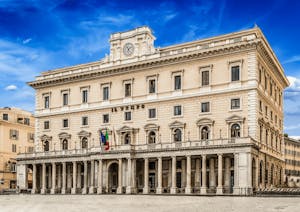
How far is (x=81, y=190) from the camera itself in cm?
6762

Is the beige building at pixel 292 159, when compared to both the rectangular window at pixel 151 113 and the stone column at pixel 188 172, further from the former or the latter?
the stone column at pixel 188 172

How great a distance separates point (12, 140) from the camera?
87875mm

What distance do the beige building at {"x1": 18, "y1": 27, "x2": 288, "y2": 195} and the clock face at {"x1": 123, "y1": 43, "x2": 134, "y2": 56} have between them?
0.47ft

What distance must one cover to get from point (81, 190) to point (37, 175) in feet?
33.8

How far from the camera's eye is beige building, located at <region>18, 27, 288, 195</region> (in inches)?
2275

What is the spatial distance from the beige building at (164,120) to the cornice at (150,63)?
14cm

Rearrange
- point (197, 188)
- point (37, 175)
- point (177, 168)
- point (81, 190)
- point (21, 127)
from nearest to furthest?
point (197, 188) → point (177, 168) → point (81, 190) → point (37, 175) → point (21, 127)

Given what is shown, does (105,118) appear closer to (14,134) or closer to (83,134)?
(83,134)

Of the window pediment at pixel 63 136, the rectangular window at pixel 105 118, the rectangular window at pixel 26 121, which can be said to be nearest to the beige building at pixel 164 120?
the window pediment at pixel 63 136

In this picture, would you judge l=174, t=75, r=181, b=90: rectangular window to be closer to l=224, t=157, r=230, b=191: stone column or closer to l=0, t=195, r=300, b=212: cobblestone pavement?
l=224, t=157, r=230, b=191: stone column

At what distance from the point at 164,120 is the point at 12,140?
36928 millimetres

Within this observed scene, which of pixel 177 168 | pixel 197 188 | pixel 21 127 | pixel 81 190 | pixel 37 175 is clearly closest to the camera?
pixel 197 188

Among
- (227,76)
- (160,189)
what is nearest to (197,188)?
(160,189)

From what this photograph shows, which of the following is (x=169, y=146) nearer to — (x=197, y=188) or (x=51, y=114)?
(x=197, y=188)
